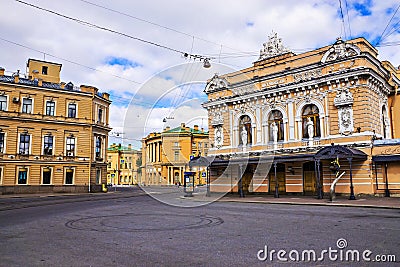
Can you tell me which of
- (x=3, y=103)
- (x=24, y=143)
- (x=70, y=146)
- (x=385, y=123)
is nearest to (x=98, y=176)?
(x=70, y=146)

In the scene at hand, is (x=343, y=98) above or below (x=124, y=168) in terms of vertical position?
above

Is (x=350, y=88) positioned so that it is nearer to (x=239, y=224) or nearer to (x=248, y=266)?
(x=239, y=224)

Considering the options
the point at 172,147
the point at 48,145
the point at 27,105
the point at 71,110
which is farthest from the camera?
the point at 71,110

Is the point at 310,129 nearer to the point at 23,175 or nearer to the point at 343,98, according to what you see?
the point at 343,98

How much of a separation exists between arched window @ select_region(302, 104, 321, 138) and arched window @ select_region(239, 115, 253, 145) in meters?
5.17

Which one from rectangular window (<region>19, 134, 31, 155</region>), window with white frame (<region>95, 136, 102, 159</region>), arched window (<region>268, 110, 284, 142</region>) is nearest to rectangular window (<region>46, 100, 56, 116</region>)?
rectangular window (<region>19, 134, 31, 155</region>)

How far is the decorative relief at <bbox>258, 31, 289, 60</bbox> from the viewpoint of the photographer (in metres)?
29.8

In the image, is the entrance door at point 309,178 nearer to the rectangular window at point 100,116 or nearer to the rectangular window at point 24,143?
the rectangular window at point 100,116

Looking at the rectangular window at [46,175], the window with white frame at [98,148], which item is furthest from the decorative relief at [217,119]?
the rectangular window at [46,175]

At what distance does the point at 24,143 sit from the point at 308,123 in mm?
30616

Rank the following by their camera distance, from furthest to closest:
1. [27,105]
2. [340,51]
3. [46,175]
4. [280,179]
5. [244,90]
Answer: [46,175], [27,105], [244,90], [280,179], [340,51]

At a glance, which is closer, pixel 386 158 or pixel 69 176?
pixel 386 158

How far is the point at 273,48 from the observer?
1187 inches

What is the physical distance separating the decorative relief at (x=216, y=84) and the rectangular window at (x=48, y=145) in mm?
19609
